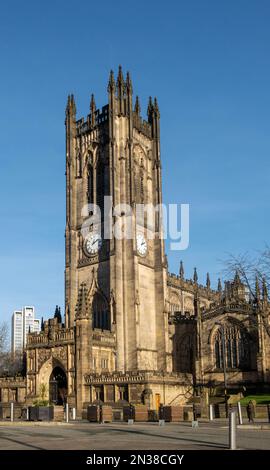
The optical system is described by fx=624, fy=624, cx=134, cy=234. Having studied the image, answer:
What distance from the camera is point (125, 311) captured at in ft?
212

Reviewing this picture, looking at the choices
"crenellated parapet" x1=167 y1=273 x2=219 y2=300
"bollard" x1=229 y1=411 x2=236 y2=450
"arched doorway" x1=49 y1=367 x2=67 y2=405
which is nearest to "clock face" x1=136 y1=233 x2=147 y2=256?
"crenellated parapet" x1=167 y1=273 x2=219 y2=300

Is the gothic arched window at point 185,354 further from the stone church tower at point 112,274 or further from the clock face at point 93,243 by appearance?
the clock face at point 93,243

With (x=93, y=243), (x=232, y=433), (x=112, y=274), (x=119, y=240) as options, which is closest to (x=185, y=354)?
(x=112, y=274)

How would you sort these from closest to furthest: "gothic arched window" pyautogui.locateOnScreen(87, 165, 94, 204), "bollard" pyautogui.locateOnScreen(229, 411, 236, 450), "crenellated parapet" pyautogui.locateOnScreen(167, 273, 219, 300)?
"bollard" pyautogui.locateOnScreen(229, 411, 236, 450) < "gothic arched window" pyautogui.locateOnScreen(87, 165, 94, 204) < "crenellated parapet" pyautogui.locateOnScreen(167, 273, 219, 300)

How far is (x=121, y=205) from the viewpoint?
6856 cm

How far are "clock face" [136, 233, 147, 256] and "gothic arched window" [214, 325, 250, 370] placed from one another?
12.9 metres

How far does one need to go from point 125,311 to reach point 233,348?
38.0 ft

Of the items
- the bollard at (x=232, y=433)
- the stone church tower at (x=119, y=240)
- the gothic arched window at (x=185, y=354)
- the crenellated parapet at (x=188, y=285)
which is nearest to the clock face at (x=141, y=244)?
the stone church tower at (x=119, y=240)

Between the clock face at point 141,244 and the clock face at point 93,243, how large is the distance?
439cm

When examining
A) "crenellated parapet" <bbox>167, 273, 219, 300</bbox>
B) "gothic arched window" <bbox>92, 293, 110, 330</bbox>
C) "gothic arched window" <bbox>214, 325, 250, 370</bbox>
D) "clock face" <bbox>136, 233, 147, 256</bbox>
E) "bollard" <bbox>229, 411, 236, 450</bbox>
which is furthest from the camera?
"crenellated parapet" <bbox>167, 273, 219, 300</bbox>

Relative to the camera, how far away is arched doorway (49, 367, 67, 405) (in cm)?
5456

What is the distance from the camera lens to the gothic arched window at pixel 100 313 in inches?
2603

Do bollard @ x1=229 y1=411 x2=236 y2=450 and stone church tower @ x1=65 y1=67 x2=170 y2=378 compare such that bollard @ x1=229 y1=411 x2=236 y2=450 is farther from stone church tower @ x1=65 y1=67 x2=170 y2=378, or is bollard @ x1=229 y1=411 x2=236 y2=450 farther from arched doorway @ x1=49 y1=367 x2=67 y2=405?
stone church tower @ x1=65 y1=67 x2=170 y2=378

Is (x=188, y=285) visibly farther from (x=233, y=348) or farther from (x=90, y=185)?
(x=233, y=348)
